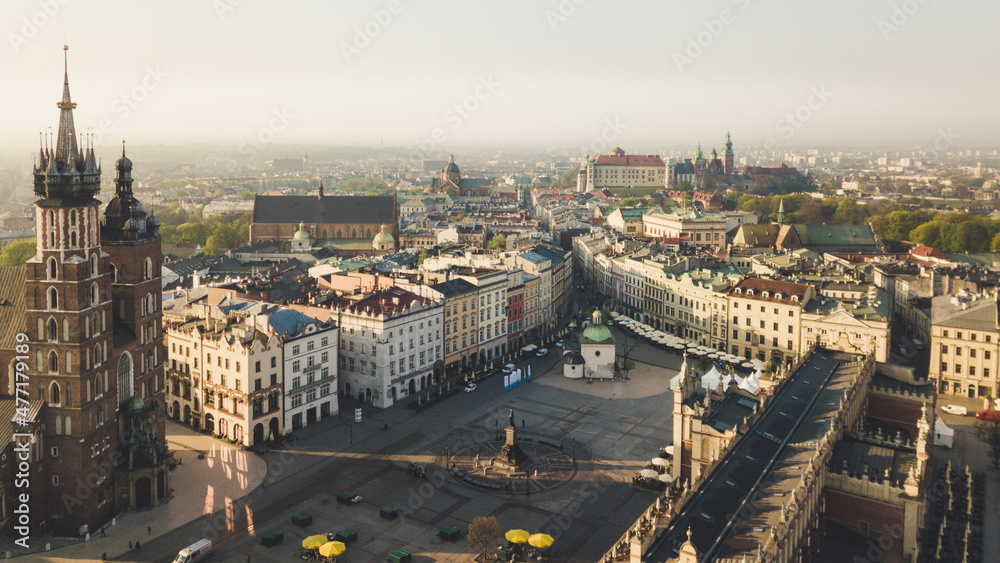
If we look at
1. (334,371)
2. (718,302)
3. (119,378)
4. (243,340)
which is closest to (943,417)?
(718,302)

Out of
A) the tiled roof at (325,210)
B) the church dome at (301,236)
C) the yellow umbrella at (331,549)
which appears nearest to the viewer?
the yellow umbrella at (331,549)

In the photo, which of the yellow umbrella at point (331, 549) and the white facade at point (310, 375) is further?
the white facade at point (310, 375)

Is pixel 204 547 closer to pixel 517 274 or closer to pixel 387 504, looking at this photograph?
pixel 387 504

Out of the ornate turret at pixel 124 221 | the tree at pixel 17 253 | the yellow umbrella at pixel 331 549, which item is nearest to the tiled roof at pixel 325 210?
the tree at pixel 17 253

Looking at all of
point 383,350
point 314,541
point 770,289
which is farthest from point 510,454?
point 770,289

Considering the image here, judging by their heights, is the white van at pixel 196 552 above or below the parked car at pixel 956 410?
below

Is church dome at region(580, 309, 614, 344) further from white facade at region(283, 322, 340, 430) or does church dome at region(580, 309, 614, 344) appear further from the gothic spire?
the gothic spire

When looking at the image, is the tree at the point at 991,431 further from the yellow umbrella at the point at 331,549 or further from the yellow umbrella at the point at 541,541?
the yellow umbrella at the point at 331,549
